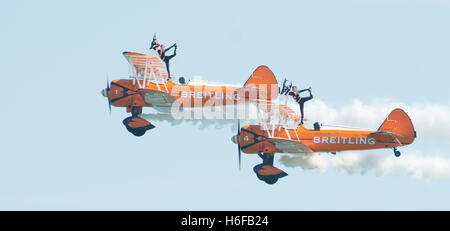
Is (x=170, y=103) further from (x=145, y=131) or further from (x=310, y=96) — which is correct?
(x=310, y=96)

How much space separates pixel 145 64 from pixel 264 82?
6.05 meters

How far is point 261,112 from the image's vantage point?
245 ft

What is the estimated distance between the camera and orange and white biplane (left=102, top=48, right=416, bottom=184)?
2881 inches

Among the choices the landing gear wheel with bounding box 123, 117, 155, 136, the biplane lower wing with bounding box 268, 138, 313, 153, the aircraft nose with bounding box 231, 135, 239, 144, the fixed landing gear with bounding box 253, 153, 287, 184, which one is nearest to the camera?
the biplane lower wing with bounding box 268, 138, 313, 153

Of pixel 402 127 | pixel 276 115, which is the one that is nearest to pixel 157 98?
pixel 276 115

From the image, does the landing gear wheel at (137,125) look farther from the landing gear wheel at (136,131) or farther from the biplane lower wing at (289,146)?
the biplane lower wing at (289,146)

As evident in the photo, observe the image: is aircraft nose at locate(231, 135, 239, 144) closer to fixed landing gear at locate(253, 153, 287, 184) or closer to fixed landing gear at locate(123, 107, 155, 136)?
fixed landing gear at locate(253, 153, 287, 184)

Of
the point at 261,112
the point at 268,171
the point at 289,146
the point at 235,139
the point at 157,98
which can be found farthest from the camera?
the point at 261,112

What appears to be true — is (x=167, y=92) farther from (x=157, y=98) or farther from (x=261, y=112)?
(x=261, y=112)

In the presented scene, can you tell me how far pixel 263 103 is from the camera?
74.8 m

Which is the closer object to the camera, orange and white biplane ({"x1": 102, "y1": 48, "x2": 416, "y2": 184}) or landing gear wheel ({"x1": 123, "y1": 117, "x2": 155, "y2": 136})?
orange and white biplane ({"x1": 102, "y1": 48, "x2": 416, "y2": 184})

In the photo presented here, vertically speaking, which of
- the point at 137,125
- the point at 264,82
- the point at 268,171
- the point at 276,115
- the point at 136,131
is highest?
the point at 264,82

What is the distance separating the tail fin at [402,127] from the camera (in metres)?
73.2

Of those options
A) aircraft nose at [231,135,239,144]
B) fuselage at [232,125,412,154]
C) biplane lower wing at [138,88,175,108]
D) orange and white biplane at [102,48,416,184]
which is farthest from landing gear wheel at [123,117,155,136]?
fuselage at [232,125,412,154]
